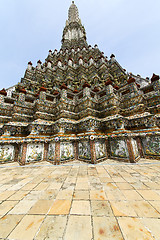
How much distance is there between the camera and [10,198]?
9.81 ft

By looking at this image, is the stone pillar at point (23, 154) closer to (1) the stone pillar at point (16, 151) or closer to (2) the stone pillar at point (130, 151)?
(1) the stone pillar at point (16, 151)

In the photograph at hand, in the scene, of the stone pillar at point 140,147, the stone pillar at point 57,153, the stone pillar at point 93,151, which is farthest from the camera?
the stone pillar at point 140,147

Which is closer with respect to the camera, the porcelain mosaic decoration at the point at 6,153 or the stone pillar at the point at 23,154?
the stone pillar at the point at 23,154

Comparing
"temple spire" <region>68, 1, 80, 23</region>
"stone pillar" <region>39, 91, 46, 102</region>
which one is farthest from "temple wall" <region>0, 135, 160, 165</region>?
"temple spire" <region>68, 1, 80, 23</region>

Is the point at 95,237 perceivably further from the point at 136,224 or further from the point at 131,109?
the point at 131,109

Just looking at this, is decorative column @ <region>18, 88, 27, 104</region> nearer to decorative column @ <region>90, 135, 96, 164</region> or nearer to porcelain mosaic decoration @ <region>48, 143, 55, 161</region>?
porcelain mosaic decoration @ <region>48, 143, 55, 161</region>

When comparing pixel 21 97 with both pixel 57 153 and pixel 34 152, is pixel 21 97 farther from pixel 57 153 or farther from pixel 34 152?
pixel 57 153

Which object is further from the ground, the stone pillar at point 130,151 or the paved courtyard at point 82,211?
the stone pillar at point 130,151

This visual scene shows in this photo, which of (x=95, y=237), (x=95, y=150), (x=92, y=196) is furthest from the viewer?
(x=95, y=150)

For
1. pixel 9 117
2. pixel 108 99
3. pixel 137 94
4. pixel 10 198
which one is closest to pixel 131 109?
pixel 137 94

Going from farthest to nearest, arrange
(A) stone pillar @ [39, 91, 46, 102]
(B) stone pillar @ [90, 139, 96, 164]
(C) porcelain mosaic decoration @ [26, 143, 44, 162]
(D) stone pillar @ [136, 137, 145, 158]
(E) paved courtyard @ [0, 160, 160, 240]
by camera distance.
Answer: (A) stone pillar @ [39, 91, 46, 102], (D) stone pillar @ [136, 137, 145, 158], (C) porcelain mosaic decoration @ [26, 143, 44, 162], (B) stone pillar @ [90, 139, 96, 164], (E) paved courtyard @ [0, 160, 160, 240]

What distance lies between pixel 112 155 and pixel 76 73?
17.6 m

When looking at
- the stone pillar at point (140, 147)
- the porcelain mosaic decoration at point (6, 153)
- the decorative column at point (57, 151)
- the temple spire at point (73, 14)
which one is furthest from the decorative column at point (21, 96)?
the temple spire at point (73, 14)

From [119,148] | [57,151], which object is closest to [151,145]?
[119,148]
